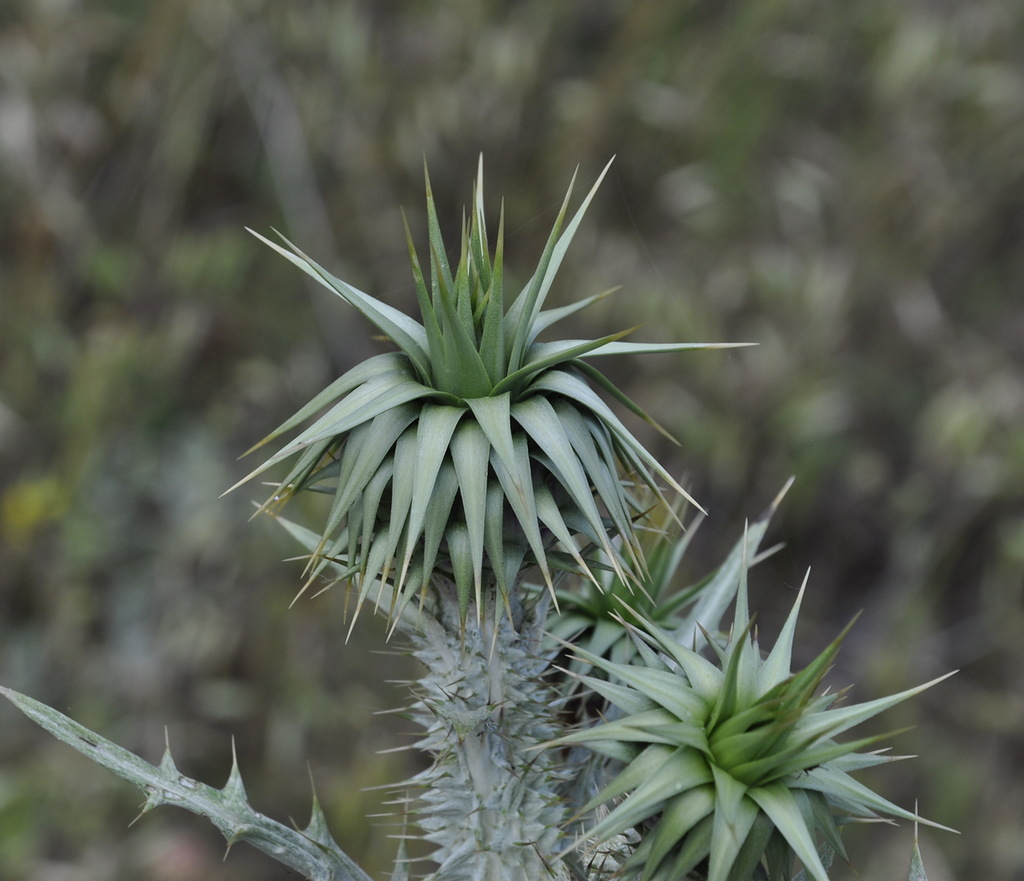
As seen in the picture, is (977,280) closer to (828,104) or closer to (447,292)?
(828,104)

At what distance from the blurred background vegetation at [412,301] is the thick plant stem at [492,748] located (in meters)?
3.35

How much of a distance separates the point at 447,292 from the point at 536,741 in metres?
0.87

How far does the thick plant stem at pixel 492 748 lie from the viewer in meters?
1.62

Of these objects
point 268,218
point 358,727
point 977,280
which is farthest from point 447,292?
point 977,280

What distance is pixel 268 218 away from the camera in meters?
5.99

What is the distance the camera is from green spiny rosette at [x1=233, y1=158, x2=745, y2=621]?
4.18 ft

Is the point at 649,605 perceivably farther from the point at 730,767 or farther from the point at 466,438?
the point at 466,438

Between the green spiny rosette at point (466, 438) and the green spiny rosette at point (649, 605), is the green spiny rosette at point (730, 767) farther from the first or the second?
the green spiny rosette at point (649, 605)

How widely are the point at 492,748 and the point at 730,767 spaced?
49 centimetres

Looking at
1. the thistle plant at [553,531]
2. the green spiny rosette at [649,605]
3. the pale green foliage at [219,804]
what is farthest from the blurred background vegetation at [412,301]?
Answer: the thistle plant at [553,531]

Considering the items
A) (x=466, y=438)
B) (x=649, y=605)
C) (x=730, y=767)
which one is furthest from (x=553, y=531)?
(x=649, y=605)

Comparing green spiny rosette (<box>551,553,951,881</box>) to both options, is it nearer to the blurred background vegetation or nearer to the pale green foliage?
the pale green foliage

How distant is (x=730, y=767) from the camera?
1321 mm

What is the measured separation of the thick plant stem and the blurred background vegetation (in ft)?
11.0
